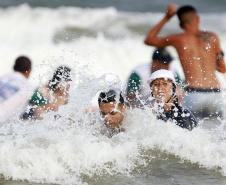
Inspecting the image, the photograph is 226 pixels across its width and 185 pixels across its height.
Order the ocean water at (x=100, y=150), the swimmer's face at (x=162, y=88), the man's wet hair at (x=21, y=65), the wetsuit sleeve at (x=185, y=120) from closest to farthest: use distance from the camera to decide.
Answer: the ocean water at (x=100, y=150) < the wetsuit sleeve at (x=185, y=120) < the swimmer's face at (x=162, y=88) < the man's wet hair at (x=21, y=65)

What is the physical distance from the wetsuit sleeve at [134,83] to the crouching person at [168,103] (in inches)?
37.4

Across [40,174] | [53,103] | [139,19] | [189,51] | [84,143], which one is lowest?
[40,174]

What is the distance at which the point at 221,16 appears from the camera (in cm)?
1522

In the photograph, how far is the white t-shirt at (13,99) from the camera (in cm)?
493

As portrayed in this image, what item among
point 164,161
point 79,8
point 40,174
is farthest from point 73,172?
point 79,8

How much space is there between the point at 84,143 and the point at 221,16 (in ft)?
41.9

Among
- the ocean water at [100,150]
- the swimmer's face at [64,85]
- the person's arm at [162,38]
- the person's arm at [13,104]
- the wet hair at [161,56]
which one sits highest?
the person's arm at [162,38]

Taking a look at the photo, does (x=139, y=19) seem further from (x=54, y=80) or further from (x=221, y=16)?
(x=54, y=80)

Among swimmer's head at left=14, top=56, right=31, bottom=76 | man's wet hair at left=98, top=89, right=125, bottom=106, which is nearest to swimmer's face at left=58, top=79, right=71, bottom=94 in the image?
swimmer's head at left=14, top=56, right=31, bottom=76

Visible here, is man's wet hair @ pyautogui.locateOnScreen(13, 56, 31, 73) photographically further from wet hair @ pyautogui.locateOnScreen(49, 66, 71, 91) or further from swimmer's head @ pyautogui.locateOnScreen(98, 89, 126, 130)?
swimmer's head @ pyautogui.locateOnScreen(98, 89, 126, 130)

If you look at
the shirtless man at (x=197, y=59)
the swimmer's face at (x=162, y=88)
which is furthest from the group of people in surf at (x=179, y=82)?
the swimmer's face at (x=162, y=88)

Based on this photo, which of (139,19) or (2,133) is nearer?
(2,133)

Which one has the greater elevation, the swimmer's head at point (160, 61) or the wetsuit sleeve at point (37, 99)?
the swimmer's head at point (160, 61)

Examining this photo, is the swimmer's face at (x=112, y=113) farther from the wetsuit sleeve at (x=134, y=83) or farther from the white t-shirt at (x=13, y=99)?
the white t-shirt at (x=13, y=99)
